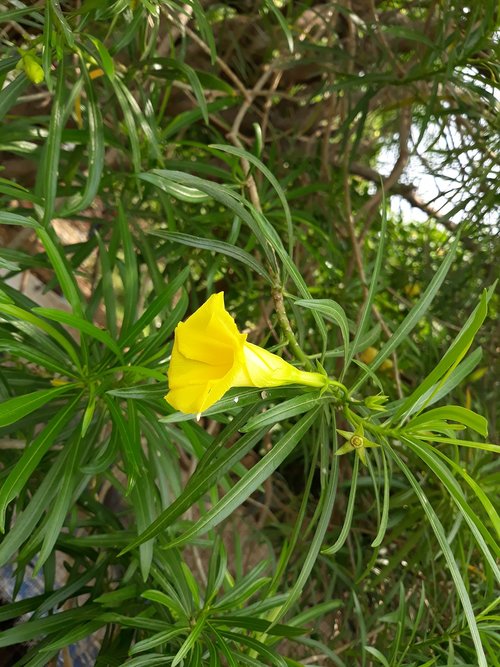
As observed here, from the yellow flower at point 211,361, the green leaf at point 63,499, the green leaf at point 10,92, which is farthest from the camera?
the green leaf at point 10,92

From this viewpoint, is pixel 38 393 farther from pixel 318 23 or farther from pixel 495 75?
pixel 318 23

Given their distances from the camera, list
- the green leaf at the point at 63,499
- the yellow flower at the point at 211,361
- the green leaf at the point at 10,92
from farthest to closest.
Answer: the green leaf at the point at 10,92 → the green leaf at the point at 63,499 → the yellow flower at the point at 211,361

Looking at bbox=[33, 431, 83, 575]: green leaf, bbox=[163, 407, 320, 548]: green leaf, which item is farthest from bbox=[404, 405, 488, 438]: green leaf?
bbox=[33, 431, 83, 575]: green leaf

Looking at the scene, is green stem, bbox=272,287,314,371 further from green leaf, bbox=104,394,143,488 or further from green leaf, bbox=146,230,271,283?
green leaf, bbox=104,394,143,488

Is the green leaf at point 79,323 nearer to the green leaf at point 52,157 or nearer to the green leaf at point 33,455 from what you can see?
the green leaf at point 33,455

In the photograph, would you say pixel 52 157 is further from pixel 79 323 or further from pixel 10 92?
pixel 79 323

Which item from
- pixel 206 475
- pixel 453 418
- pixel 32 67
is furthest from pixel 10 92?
→ pixel 453 418

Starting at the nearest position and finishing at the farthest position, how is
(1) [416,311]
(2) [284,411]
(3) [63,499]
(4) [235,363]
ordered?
(4) [235,363] → (2) [284,411] → (1) [416,311] → (3) [63,499]

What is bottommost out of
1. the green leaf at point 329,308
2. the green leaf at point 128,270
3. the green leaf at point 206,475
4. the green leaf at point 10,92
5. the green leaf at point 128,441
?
the green leaf at point 128,441

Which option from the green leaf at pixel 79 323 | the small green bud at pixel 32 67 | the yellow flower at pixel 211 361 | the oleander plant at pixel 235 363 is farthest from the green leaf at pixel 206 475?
the small green bud at pixel 32 67
